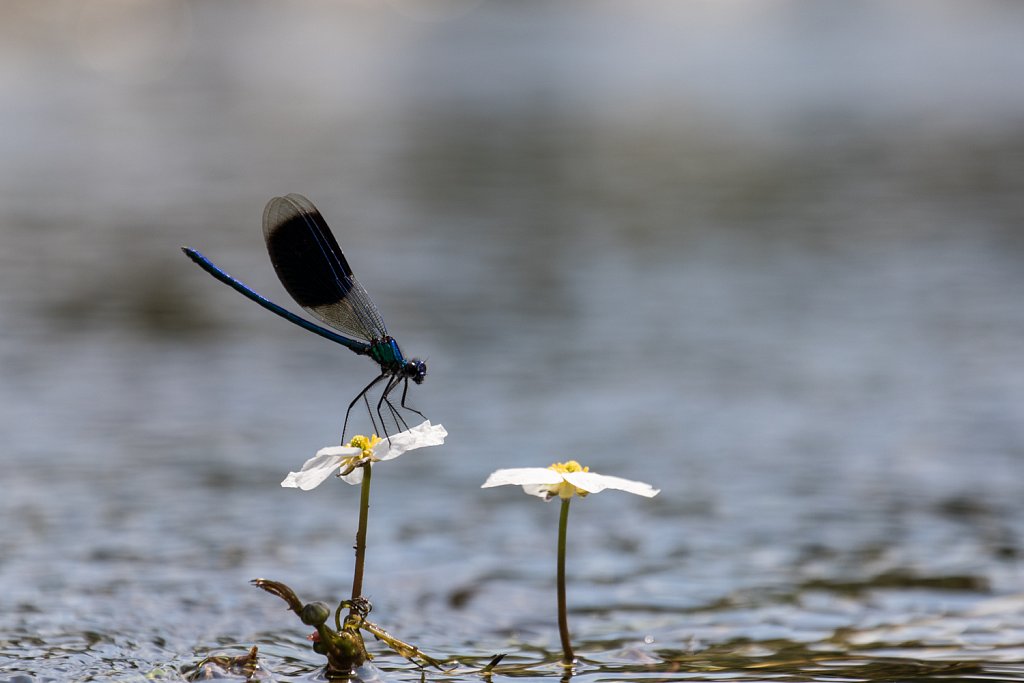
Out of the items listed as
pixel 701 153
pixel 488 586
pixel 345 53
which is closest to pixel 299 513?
pixel 488 586

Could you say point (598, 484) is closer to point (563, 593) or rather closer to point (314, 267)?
point (563, 593)

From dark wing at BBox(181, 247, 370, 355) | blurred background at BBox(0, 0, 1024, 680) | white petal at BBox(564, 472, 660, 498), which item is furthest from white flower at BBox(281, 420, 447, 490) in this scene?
dark wing at BBox(181, 247, 370, 355)

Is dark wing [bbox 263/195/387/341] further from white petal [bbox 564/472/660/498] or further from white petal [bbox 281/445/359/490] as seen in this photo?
white petal [bbox 564/472/660/498]

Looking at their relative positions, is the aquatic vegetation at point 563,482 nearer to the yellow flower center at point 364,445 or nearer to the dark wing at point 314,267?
the yellow flower center at point 364,445

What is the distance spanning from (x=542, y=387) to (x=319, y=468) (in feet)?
10.4

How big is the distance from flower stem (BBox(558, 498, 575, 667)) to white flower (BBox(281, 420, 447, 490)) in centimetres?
26

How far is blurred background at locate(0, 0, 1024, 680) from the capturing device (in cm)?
303

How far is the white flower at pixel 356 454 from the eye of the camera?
2258 millimetres

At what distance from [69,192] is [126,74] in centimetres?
1332

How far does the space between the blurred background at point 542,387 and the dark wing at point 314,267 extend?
0.63 metres

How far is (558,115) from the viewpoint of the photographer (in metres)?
16.6

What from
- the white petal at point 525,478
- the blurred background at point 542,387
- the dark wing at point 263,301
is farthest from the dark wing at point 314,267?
the white petal at point 525,478

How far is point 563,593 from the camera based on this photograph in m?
2.46

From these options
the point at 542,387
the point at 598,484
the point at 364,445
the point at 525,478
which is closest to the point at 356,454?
the point at 364,445
